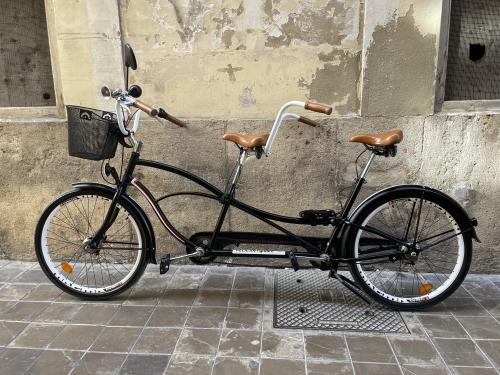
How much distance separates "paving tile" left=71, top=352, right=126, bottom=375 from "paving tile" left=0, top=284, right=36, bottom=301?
115 cm

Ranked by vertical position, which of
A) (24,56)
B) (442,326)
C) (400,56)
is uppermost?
(24,56)

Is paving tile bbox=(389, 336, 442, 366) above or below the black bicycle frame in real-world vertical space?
below

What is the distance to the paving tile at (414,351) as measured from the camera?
2.69 metres

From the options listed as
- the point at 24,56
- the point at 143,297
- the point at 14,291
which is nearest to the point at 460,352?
the point at 143,297

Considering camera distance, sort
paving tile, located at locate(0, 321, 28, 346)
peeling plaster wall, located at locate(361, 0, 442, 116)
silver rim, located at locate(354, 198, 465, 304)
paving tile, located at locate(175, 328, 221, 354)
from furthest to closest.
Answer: silver rim, located at locate(354, 198, 465, 304), peeling plaster wall, located at locate(361, 0, 442, 116), paving tile, located at locate(0, 321, 28, 346), paving tile, located at locate(175, 328, 221, 354)

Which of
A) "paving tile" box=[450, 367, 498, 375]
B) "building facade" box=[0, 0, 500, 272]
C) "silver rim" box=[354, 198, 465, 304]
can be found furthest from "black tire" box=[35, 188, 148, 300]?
"paving tile" box=[450, 367, 498, 375]

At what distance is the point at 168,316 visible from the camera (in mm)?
3213

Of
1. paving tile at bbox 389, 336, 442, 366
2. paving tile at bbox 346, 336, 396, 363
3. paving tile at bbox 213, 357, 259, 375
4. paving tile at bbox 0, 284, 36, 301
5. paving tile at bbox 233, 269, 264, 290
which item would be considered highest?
paving tile at bbox 0, 284, 36, 301

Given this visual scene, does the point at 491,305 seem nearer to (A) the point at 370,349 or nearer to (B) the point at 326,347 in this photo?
(A) the point at 370,349

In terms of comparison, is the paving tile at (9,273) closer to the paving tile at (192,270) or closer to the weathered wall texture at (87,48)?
the paving tile at (192,270)

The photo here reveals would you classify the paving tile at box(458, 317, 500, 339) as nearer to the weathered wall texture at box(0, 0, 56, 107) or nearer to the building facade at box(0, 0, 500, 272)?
the building facade at box(0, 0, 500, 272)

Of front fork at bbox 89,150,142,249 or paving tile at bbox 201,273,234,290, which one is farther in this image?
paving tile at bbox 201,273,234,290

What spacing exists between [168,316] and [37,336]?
2.86 ft

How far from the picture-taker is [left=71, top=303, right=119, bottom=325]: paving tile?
316cm
